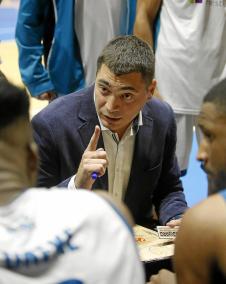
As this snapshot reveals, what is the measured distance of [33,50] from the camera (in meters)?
3.71

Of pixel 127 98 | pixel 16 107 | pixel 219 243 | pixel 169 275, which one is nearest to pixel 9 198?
pixel 16 107

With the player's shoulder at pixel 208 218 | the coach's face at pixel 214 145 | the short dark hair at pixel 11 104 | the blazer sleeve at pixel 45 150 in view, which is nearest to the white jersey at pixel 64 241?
the short dark hair at pixel 11 104

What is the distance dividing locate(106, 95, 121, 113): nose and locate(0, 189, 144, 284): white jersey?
4.24 feet

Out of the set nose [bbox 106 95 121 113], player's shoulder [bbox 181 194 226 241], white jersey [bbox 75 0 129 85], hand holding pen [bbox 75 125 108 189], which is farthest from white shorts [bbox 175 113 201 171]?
player's shoulder [bbox 181 194 226 241]

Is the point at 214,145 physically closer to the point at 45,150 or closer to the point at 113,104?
the point at 113,104

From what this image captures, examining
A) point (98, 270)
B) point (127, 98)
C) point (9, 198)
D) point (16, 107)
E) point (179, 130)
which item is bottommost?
point (179, 130)

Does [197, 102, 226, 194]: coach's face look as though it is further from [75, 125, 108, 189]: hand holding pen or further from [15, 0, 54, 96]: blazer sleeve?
[15, 0, 54, 96]: blazer sleeve

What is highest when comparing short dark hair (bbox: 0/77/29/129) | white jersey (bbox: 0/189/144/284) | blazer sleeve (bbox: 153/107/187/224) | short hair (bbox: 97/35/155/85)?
short dark hair (bbox: 0/77/29/129)

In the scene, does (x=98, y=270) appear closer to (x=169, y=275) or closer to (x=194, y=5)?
(x=169, y=275)

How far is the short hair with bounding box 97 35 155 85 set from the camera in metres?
2.61

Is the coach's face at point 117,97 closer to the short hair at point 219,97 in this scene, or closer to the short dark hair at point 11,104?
the short hair at point 219,97

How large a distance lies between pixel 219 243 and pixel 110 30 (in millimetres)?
2346

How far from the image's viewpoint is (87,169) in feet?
7.48

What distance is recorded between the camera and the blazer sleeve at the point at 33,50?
368 cm
